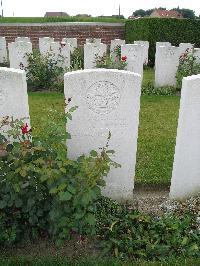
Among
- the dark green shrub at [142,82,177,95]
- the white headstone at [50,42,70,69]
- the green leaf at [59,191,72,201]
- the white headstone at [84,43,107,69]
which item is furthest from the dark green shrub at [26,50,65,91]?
the green leaf at [59,191,72,201]

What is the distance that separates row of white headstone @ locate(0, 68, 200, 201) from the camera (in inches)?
140

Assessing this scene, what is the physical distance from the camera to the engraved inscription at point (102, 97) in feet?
11.8

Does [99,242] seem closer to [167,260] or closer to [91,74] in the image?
[167,260]

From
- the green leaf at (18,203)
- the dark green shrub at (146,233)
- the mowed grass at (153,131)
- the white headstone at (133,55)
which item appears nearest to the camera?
the green leaf at (18,203)

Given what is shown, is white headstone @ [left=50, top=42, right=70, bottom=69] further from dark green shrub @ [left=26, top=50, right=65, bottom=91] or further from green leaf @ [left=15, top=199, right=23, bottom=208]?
green leaf @ [left=15, top=199, right=23, bottom=208]

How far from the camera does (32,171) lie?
3102 millimetres

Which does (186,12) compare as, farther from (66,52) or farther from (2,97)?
(2,97)

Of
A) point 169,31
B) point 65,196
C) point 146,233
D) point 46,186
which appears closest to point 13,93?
point 46,186

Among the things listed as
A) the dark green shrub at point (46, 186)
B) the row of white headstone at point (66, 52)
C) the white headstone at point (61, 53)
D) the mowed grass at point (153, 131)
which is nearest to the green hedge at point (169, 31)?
the row of white headstone at point (66, 52)

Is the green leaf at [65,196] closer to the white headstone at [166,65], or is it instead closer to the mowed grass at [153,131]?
the mowed grass at [153,131]

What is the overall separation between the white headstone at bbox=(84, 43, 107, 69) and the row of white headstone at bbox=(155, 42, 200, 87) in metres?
1.48

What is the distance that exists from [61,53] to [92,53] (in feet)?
2.72

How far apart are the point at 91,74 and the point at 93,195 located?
1.23 metres

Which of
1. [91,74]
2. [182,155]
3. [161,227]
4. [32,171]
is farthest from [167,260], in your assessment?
[91,74]
